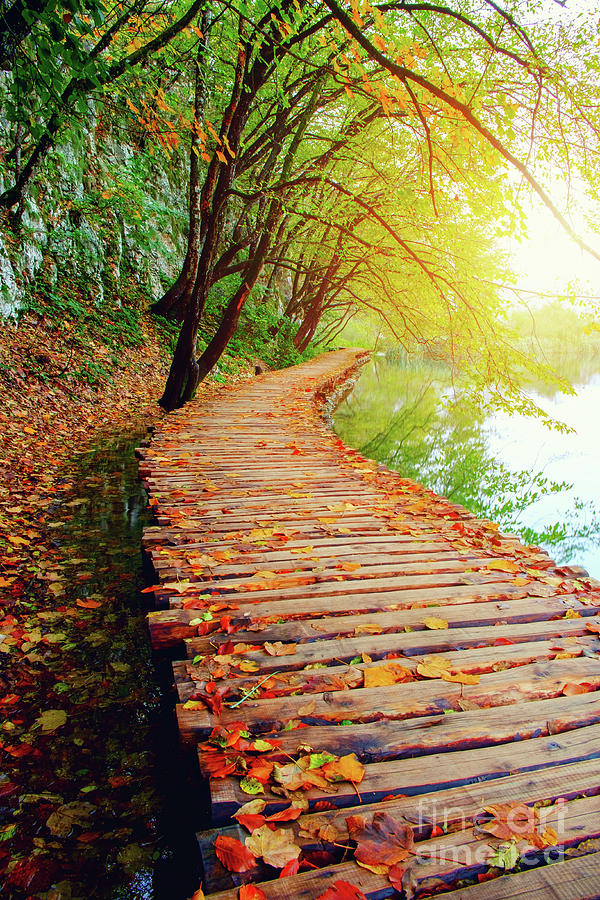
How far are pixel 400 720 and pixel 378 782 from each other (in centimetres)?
29

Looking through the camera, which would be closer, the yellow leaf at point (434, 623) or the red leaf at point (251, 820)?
the red leaf at point (251, 820)

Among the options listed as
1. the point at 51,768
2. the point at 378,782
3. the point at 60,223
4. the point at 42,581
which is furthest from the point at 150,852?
the point at 60,223

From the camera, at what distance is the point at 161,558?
2979mm

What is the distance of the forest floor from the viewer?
73.1 inches

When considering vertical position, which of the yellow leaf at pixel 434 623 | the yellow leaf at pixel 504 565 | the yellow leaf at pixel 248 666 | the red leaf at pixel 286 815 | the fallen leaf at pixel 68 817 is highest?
the yellow leaf at pixel 504 565

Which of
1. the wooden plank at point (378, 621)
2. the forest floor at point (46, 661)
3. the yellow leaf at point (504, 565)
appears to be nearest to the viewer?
the forest floor at point (46, 661)

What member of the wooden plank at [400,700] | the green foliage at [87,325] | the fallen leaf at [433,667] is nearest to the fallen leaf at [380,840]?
the wooden plank at [400,700]

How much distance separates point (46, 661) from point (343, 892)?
218 centimetres

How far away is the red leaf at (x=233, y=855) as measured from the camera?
1258mm

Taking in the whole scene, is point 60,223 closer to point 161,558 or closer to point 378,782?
point 161,558

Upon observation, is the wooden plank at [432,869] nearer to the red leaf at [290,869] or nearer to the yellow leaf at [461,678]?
the red leaf at [290,869]

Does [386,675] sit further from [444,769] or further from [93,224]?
[93,224]

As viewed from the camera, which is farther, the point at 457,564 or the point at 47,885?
the point at 457,564

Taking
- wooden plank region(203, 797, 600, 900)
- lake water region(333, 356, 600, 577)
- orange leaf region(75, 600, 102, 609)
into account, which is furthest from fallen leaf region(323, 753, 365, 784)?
lake water region(333, 356, 600, 577)
